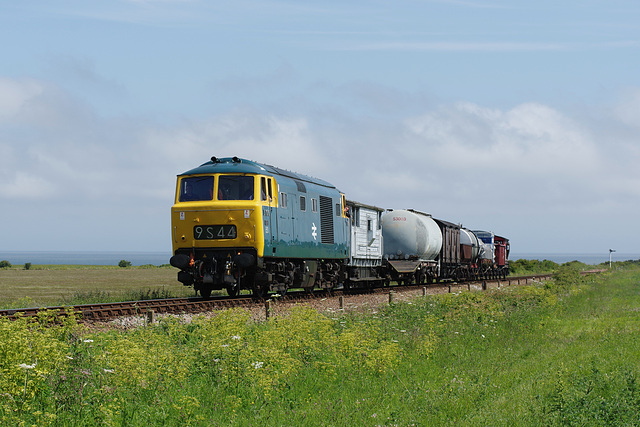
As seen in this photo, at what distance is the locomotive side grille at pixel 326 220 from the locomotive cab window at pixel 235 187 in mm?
5483

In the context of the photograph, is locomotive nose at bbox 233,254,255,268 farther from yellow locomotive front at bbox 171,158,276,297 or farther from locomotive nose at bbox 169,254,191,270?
locomotive nose at bbox 169,254,191,270

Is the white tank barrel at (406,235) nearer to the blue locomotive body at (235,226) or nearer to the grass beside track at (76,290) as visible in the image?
the grass beside track at (76,290)

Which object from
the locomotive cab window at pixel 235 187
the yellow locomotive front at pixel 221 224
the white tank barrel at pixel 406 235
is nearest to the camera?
the yellow locomotive front at pixel 221 224

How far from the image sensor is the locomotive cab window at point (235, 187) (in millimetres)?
21812

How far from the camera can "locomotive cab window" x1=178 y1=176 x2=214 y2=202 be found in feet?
72.7

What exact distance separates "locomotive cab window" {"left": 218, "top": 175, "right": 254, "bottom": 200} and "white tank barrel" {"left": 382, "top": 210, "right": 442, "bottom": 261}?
17152mm

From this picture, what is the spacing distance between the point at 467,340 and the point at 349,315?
4324mm

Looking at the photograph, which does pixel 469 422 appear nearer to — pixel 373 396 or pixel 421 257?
pixel 373 396

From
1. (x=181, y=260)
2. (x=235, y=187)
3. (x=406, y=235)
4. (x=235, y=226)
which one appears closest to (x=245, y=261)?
(x=235, y=226)

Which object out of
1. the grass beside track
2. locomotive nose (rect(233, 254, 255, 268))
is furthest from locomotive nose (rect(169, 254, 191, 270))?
the grass beside track

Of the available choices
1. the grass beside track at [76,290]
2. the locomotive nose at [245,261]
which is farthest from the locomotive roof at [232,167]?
the grass beside track at [76,290]

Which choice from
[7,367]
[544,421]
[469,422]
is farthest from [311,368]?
[7,367]

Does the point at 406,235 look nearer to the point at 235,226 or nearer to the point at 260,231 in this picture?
the point at 260,231

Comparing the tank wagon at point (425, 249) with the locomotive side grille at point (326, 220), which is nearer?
the locomotive side grille at point (326, 220)
